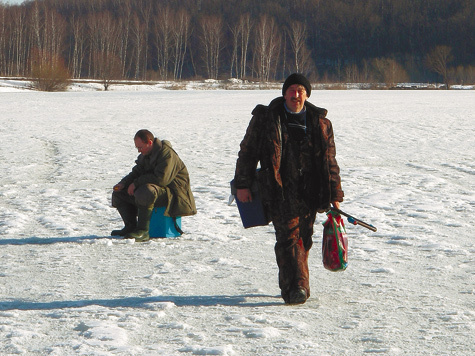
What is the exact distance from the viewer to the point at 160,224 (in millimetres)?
6008

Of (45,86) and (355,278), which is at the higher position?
(45,86)

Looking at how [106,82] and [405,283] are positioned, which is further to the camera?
[106,82]

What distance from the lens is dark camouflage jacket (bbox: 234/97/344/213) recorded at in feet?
13.2

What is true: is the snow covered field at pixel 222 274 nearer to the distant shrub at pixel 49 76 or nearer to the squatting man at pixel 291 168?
the squatting man at pixel 291 168

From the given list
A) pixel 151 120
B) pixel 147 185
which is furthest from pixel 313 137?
pixel 151 120

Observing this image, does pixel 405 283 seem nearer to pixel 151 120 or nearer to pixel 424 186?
pixel 424 186

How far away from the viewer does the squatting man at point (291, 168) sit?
4.01m

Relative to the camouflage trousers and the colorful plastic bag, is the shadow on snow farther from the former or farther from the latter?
the colorful plastic bag

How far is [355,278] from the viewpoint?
4.70 m

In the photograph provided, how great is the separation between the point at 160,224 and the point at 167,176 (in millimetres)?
486

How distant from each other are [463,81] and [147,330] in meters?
67.1

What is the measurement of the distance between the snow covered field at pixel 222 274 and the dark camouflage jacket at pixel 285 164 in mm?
612

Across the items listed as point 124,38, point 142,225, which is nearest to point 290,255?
point 142,225

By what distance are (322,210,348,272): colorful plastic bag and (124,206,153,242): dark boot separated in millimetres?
2135
